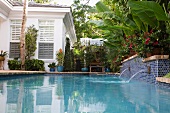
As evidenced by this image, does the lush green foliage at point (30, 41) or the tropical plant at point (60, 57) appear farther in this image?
the tropical plant at point (60, 57)

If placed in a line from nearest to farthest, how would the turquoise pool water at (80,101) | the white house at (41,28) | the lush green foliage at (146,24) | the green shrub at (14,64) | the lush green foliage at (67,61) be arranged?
the turquoise pool water at (80,101), the lush green foliage at (146,24), the green shrub at (14,64), the white house at (41,28), the lush green foliage at (67,61)

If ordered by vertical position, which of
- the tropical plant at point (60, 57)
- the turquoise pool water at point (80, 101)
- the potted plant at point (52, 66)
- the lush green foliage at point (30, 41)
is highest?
the lush green foliage at point (30, 41)

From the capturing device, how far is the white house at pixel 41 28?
518 inches

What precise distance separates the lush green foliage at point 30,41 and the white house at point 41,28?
46 centimetres

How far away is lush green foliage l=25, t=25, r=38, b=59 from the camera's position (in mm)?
12734

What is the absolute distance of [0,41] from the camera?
43.6 feet

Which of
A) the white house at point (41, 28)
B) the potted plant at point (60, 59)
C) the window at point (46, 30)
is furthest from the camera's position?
the window at point (46, 30)

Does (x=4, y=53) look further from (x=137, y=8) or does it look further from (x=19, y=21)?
(x=137, y=8)

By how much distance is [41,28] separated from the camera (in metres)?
13.7

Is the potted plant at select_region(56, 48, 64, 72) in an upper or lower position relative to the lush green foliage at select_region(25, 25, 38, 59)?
lower

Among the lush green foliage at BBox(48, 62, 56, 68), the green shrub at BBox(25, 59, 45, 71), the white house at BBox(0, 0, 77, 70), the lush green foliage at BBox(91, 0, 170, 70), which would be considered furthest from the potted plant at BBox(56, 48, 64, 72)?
the lush green foliage at BBox(91, 0, 170, 70)

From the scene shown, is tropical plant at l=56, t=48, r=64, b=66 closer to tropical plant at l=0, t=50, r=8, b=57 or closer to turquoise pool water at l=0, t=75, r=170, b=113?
tropical plant at l=0, t=50, r=8, b=57

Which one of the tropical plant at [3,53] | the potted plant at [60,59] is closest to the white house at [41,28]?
the tropical plant at [3,53]

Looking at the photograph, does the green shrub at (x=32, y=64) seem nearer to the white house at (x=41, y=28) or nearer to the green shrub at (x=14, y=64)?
the green shrub at (x=14, y=64)
